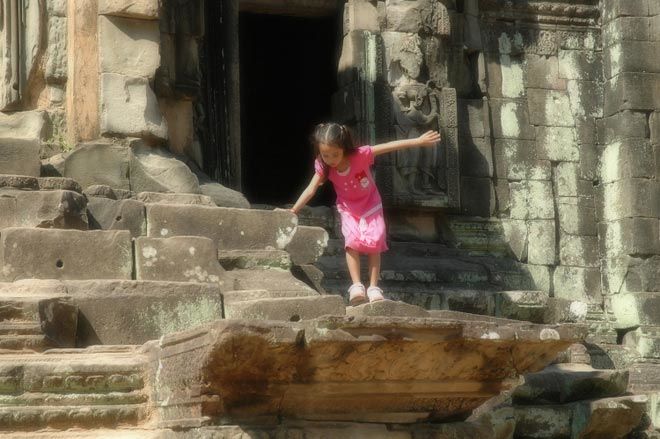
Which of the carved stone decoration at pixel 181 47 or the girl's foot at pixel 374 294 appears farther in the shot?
the carved stone decoration at pixel 181 47

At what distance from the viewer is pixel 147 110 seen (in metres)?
10.7

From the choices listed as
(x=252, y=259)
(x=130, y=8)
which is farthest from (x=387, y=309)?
(x=130, y=8)

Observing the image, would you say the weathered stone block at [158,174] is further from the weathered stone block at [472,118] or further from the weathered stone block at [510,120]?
the weathered stone block at [510,120]

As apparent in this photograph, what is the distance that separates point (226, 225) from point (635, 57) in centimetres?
664

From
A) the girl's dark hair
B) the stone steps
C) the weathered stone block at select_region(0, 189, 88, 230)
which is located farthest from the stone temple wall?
the stone steps

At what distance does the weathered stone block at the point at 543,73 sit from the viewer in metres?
15.2

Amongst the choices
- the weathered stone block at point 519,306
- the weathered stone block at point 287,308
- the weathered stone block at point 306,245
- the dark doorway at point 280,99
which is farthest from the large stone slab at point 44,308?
the dark doorway at point 280,99

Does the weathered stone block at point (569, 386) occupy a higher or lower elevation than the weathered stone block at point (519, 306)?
lower

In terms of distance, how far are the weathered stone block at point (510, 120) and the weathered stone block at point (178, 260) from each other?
6.29 m

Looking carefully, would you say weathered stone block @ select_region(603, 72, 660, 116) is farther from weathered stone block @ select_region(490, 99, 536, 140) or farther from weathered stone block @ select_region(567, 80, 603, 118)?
weathered stone block @ select_region(490, 99, 536, 140)

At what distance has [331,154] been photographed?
10016 millimetres

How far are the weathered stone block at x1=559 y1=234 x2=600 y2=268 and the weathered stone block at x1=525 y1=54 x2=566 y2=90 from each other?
4.76ft

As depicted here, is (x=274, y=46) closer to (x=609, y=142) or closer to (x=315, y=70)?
(x=315, y=70)

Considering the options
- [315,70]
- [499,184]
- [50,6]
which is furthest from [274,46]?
[50,6]
